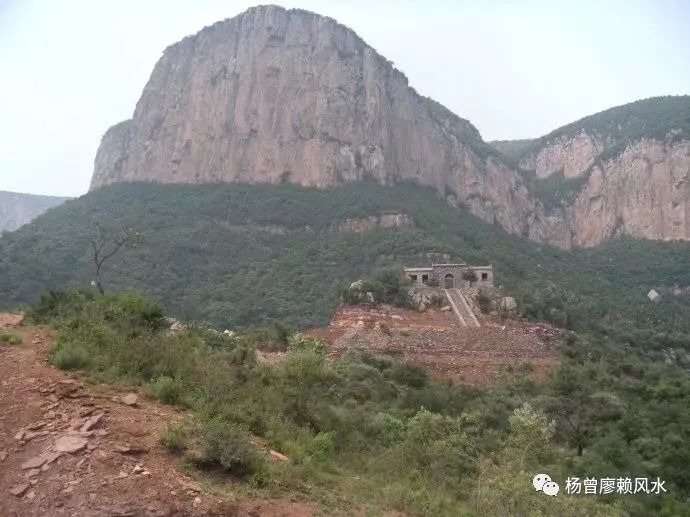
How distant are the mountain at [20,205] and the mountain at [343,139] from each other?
6082cm

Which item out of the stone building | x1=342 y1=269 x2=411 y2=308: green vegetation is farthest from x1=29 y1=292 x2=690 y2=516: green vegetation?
the stone building

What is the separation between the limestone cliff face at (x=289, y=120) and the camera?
267ft

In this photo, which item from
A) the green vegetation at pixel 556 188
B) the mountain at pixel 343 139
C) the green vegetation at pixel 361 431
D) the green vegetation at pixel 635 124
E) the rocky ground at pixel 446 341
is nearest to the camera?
the green vegetation at pixel 361 431

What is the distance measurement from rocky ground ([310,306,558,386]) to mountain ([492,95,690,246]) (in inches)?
2427

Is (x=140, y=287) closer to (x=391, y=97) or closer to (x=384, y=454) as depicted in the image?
(x=384, y=454)

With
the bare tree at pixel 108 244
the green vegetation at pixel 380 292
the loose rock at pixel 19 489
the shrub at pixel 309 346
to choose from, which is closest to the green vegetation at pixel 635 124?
the green vegetation at pixel 380 292

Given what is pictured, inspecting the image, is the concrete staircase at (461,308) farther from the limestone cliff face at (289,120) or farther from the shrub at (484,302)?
the limestone cliff face at (289,120)

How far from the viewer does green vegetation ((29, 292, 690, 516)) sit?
26.0 feet

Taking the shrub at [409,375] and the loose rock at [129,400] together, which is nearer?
the loose rock at [129,400]

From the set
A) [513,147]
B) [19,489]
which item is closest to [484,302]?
[19,489]

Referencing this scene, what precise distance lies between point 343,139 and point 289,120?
8.68 m

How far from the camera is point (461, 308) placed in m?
33.8

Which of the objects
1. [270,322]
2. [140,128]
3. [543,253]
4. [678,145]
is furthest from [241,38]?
[678,145]

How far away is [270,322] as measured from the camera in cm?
4372
